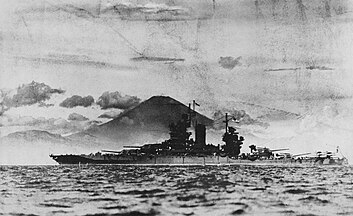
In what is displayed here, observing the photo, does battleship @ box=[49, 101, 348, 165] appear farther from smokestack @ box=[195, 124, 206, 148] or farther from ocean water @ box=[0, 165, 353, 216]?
ocean water @ box=[0, 165, 353, 216]

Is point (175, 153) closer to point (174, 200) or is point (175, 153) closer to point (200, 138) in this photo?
point (200, 138)

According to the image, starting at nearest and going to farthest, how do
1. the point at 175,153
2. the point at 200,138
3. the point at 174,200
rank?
the point at 174,200, the point at 200,138, the point at 175,153

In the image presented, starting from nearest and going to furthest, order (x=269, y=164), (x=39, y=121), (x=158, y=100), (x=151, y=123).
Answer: (x=39, y=121), (x=158, y=100), (x=151, y=123), (x=269, y=164)

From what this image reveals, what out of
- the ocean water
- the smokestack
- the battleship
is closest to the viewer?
the ocean water

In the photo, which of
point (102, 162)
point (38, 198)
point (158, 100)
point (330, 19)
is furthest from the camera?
point (102, 162)

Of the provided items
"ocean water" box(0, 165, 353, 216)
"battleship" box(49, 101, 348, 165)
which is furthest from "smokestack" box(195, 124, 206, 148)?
"ocean water" box(0, 165, 353, 216)

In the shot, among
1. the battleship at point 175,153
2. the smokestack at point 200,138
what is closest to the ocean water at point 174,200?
the smokestack at point 200,138

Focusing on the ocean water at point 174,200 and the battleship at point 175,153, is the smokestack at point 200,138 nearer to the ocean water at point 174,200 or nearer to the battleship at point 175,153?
the battleship at point 175,153

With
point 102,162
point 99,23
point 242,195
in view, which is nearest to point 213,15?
point 99,23

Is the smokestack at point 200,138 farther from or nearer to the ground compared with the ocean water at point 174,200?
farther from the ground

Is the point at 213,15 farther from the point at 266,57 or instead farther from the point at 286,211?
the point at 286,211

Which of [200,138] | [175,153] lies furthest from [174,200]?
[175,153]
